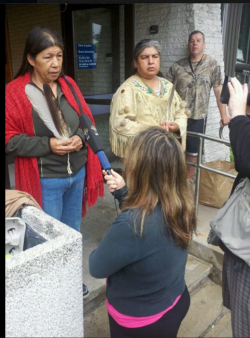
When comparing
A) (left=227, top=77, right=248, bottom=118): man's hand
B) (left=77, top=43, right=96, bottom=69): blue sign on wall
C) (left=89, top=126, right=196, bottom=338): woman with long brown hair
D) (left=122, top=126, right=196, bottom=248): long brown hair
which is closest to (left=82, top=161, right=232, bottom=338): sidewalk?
(left=89, top=126, right=196, bottom=338): woman with long brown hair

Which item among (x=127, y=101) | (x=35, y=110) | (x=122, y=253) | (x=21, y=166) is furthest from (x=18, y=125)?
(x=122, y=253)

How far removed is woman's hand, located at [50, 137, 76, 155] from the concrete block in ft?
1.25

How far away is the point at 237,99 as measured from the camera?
139 cm

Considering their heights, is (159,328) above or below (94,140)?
below

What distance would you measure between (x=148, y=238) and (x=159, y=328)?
44 centimetres

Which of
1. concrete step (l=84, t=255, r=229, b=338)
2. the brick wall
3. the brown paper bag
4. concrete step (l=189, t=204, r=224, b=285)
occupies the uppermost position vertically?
the brick wall

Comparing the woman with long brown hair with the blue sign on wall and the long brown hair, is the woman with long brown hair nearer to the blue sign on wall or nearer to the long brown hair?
the long brown hair

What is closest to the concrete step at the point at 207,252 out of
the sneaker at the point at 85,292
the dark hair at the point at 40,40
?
the sneaker at the point at 85,292

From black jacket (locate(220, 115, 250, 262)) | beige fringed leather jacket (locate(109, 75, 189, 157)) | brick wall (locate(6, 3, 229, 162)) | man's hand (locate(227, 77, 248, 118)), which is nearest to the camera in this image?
black jacket (locate(220, 115, 250, 262))

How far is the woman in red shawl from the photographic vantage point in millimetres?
1504

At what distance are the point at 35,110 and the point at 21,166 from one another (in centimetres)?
30

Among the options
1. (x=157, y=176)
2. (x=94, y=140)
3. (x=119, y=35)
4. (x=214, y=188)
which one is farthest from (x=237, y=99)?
(x=119, y=35)

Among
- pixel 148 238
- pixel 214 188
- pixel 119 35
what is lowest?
pixel 214 188

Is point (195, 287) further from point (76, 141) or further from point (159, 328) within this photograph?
point (76, 141)
